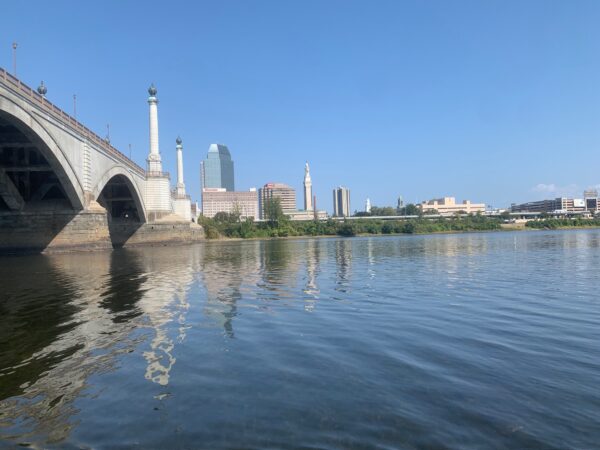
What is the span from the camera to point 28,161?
49281mm

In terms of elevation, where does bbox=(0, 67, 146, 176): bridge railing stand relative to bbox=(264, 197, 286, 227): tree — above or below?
→ above

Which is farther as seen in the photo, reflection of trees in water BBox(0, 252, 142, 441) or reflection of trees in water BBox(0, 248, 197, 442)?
reflection of trees in water BBox(0, 248, 197, 442)

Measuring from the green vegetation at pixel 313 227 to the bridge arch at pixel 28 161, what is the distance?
63.4 m

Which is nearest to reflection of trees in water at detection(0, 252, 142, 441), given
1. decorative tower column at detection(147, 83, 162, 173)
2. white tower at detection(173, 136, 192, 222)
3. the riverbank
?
decorative tower column at detection(147, 83, 162, 173)

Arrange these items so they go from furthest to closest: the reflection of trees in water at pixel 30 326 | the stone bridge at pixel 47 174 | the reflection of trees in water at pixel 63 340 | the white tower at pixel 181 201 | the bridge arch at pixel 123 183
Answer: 1. the white tower at pixel 181 201
2. the bridge arch at pixel 123 183
3. the stone bridge at pixel 47 174
4. the reflection of trees in water at pixel 30 326
5. the reflection of trees in water at pixel 63 340

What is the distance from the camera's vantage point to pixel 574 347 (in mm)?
9000

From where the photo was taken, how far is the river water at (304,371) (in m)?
5.40

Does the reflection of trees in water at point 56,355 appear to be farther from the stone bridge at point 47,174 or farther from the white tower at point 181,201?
the white tower at point 181,201

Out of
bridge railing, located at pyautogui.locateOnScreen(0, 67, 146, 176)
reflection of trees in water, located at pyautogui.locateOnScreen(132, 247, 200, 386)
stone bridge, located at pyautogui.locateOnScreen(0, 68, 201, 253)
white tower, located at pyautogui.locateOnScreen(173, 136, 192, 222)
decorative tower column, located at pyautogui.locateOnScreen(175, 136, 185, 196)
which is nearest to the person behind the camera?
reflection of trees in water, located at pyautogui.locateOnScreen(132, 247, 200, 386)

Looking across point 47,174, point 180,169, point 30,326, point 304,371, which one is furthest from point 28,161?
point 180,169

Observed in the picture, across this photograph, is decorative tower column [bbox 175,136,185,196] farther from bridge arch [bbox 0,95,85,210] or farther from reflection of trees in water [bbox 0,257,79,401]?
reflection of trees in water [bbox 0,257,79,401]

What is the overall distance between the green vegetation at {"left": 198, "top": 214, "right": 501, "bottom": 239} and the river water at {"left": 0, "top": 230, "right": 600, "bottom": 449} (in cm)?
10519

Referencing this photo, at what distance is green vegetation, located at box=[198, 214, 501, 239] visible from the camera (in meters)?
124

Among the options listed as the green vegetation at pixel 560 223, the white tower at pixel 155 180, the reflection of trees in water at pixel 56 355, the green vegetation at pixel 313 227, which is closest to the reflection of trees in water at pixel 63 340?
the reflection of trees in water at pixel 56 355
